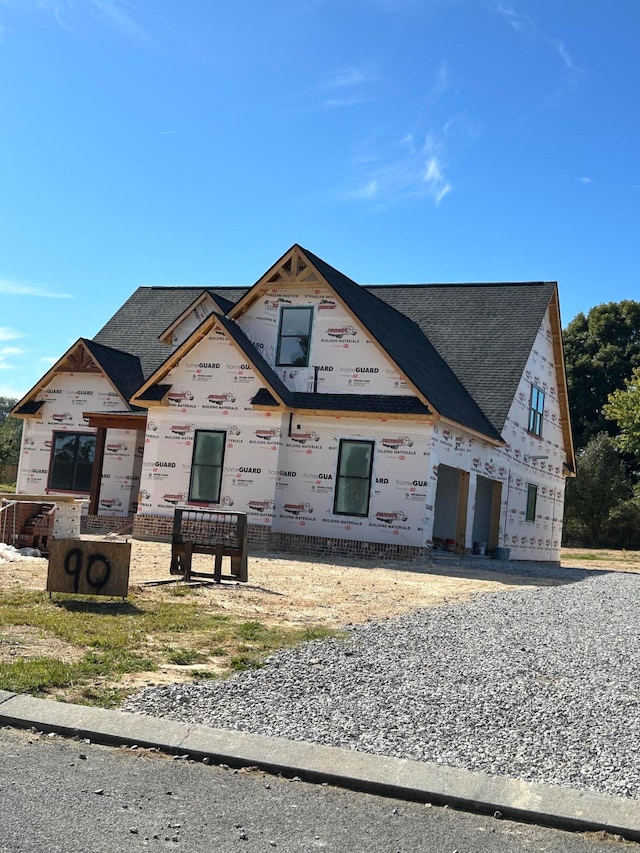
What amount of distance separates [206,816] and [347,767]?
103 cm

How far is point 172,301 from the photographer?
108ft

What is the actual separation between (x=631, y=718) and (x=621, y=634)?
4.21 metres

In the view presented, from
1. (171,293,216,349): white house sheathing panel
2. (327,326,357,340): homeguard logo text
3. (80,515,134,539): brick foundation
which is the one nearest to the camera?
(327,326,357,340): homeguard logo text

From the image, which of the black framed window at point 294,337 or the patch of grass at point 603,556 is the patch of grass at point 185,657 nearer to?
the black framed window at point 294,337

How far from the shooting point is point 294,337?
76.3 ft

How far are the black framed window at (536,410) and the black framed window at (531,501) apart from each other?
1.80 meters

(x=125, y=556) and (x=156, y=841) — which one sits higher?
(x=125, y=556)

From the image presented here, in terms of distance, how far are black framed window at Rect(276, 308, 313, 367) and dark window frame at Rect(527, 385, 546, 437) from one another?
8431 mm

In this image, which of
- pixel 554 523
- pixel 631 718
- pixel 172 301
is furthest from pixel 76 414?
pixel 631 718

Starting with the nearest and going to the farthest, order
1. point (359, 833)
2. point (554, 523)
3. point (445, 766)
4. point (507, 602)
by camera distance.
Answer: point (359, 833)
point (445, 766)
point (507, 602)
point (554, 523)

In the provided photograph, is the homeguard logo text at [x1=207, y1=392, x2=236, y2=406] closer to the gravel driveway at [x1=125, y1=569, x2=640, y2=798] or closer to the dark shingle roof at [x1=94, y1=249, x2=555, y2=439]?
→ the dark shingle roof at [x1=94, y1=249, x2=555, y2=439]

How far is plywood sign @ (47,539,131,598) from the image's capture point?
10.3m

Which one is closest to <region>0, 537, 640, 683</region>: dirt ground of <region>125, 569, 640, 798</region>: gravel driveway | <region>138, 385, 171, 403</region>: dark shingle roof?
<region>125, 569, 640, 798</region>: gravel driveway

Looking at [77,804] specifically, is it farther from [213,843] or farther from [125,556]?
[125,556]
